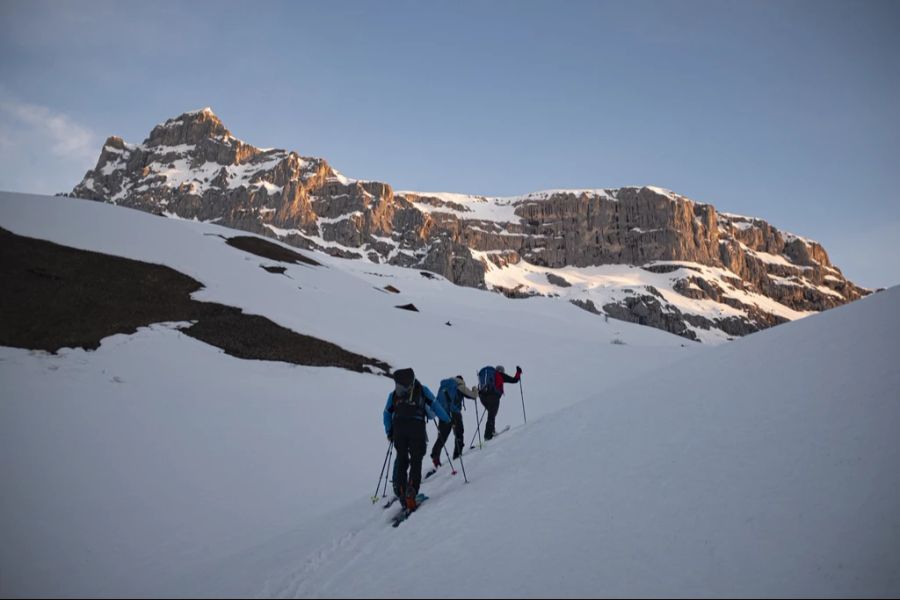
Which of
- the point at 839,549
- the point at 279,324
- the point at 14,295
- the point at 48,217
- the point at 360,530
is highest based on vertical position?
the point at 48,217

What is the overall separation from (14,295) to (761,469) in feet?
88.8

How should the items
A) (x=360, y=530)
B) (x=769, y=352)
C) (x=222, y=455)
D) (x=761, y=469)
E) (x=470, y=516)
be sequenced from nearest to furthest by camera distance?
(x=761, y=469) → (x=470, y=516) → (x=360, y=530) → (x=769, y=352) → (x=222, y=455)

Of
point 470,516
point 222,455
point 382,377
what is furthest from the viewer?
point 382,377

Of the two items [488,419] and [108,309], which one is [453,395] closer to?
[488,419]

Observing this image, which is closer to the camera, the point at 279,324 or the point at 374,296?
the point at 279,324

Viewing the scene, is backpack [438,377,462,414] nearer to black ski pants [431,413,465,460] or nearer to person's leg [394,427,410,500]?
black ski pants [431,413,465,460]

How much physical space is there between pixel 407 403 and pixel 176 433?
8819 mm

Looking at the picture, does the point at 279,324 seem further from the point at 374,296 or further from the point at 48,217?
the point at 48,217

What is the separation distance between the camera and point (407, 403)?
27.3 feet

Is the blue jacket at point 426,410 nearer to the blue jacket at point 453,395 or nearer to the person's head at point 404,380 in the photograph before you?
the person's head at point 404,380

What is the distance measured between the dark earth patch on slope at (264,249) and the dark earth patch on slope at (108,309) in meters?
13.6

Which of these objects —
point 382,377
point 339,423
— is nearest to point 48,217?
point 382,377

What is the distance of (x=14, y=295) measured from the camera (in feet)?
65.1

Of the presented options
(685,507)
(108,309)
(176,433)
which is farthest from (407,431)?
(108,309)
